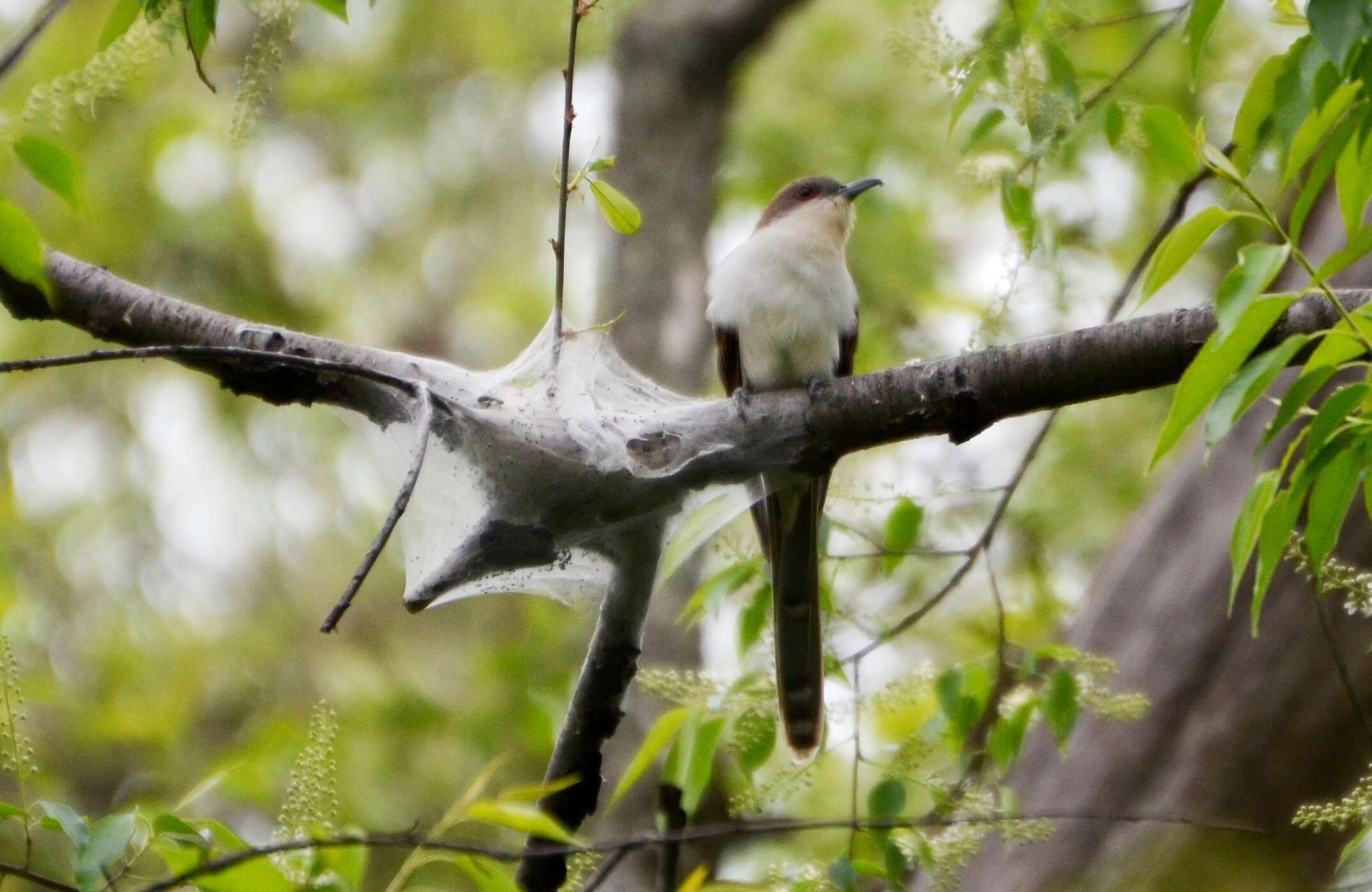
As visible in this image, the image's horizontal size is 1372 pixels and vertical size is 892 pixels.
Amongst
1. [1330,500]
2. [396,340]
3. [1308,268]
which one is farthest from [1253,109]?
[396,340]

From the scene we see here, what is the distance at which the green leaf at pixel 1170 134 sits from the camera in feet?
7.32

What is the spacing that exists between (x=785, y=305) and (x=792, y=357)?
20cm

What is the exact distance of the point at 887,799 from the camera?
3.07 metres

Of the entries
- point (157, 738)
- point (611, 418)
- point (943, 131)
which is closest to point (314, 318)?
point (157, 738)

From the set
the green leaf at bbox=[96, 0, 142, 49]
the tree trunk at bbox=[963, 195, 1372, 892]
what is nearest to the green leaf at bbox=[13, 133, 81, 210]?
the green leaf at bbox=[96, 0, 142, 49]

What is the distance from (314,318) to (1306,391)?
22.4ft

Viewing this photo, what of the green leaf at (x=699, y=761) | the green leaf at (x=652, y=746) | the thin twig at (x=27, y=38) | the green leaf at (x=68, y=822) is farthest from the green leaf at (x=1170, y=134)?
the green leaf at (x=68, y=822)

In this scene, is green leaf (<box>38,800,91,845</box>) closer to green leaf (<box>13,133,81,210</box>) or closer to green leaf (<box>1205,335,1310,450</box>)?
green leaf (<box>13,133,81,210</box>)

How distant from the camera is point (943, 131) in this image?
8.40 meters

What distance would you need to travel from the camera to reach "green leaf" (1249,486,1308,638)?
2064 millimetres

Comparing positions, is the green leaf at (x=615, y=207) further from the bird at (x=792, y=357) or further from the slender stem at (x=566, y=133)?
the bird at (x=792, y=357)

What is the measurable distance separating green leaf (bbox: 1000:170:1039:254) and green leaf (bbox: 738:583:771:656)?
1.10m

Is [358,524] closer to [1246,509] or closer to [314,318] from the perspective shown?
[314,318]

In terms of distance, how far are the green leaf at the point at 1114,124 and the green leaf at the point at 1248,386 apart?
1.41 m
